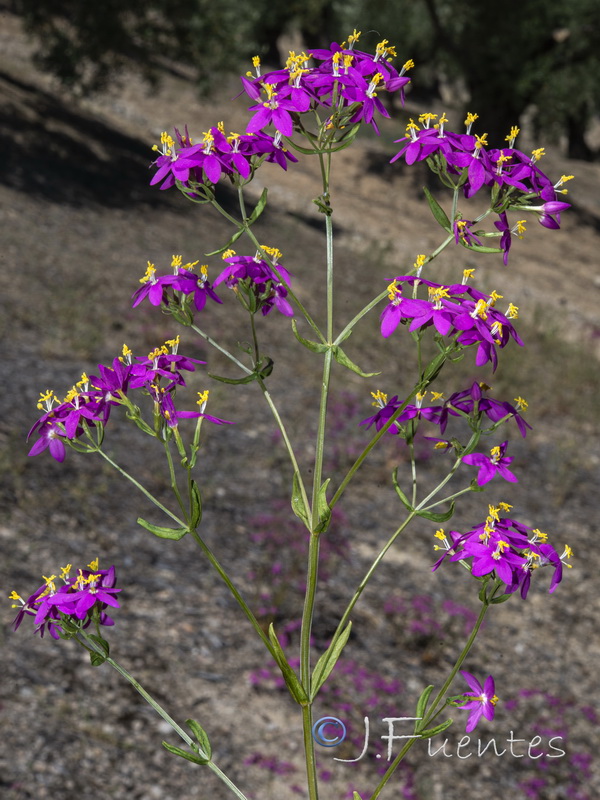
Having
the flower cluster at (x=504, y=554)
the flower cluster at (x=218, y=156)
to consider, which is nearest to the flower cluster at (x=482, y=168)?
the flower cluster at (x=218, y=156)

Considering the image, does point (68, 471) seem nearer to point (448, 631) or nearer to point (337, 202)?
point (448, 631)

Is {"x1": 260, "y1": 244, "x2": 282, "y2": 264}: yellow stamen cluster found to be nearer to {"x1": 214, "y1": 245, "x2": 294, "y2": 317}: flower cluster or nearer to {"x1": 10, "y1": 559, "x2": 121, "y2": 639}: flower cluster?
{"x1": 214, "y1": 245, "x2": 294, "y2": 317}: flower cluster

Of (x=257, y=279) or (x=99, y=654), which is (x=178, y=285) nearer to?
(x=257, y=279)

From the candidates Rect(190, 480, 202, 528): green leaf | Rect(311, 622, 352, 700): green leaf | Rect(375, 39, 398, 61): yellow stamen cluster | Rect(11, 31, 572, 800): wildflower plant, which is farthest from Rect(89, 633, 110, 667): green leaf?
Rect(375, 39, 398, 61): yellow stamen cluster

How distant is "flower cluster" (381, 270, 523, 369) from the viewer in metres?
1.69

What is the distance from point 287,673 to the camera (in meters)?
1.77

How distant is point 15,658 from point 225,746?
1.28 meters

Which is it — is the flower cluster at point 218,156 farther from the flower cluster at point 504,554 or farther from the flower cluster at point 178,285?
the flower cluster at point 504,554

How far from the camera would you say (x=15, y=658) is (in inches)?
202

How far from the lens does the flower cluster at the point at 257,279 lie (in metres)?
1.97

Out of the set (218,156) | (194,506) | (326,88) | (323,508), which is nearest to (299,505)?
(323,508)

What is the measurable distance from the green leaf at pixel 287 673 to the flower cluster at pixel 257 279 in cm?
68

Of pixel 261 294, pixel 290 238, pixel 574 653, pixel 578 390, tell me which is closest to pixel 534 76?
pixel 290 238

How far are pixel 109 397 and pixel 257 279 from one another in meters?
0.41
